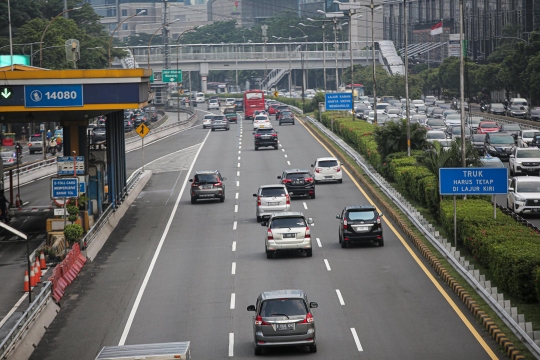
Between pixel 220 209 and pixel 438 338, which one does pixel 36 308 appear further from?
pixel 220 209

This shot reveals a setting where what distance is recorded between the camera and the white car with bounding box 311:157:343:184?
54.1 metres

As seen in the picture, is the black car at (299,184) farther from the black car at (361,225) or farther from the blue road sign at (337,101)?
the blue road sign at (337,101)

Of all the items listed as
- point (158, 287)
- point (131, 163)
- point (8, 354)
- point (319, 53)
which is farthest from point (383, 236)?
point (319, 53)

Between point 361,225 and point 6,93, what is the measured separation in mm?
13719

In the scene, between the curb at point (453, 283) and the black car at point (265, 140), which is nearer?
the curb at point (453, 283)

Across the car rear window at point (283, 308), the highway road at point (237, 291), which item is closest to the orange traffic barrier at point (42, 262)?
the highway road at point (237, 291)

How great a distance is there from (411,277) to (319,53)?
140m

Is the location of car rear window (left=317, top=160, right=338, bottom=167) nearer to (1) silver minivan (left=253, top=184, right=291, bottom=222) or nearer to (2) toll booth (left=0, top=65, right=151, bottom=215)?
(1) silver minivan (left=253, top=184, right=291, bottom=222)

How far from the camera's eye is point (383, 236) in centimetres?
3762

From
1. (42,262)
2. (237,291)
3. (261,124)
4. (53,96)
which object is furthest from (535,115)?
(237,291)

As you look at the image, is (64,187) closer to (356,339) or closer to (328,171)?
(356,339)

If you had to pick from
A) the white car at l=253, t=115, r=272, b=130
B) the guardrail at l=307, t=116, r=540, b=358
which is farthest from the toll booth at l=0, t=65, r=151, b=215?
the white car at l=253, t=115, r=272, b=130

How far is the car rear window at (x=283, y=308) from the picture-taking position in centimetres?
2153

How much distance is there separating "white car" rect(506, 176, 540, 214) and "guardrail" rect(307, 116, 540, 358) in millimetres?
4333
